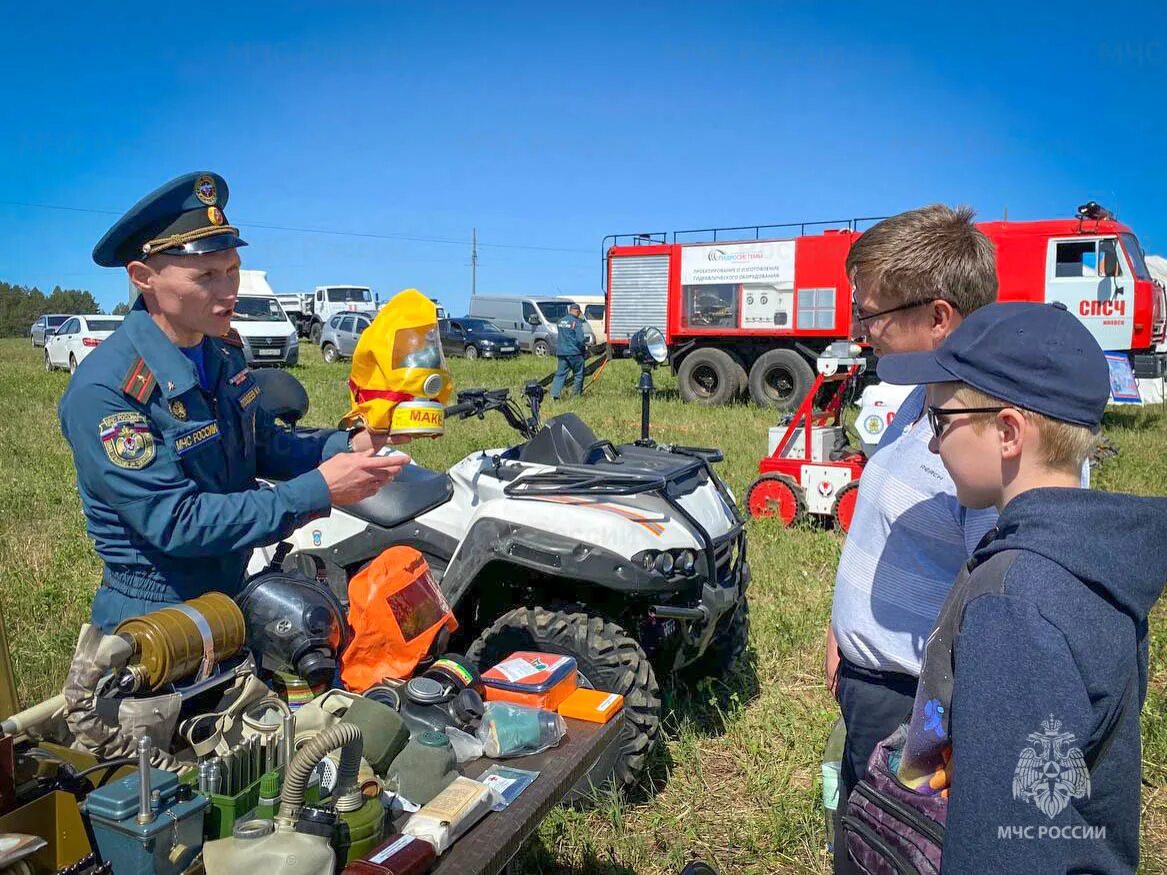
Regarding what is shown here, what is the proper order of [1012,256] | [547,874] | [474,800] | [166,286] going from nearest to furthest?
[474,800]
[166,286]
[547,874]
[1012,256]

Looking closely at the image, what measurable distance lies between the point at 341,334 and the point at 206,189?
2252 cm

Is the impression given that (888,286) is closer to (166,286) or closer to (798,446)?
(166,286)

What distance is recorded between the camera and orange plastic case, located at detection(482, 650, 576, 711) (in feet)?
7.27

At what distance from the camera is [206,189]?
231cm

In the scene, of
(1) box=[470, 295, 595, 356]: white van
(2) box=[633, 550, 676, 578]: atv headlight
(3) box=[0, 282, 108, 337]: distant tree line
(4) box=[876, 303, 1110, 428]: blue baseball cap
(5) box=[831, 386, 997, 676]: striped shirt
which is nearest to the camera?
(4) box=[876, 303, 1110, 428]: blue baseball cap

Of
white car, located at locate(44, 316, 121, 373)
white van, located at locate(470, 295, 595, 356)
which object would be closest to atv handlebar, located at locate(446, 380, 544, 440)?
white car, located at locate(44, 316, 121, 373)

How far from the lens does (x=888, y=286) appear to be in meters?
2.12

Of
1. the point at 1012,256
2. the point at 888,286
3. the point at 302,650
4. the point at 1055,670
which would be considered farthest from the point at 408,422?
the point at 1012,256

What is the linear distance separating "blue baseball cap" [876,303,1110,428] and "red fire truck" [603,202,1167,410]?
12471 millimetres

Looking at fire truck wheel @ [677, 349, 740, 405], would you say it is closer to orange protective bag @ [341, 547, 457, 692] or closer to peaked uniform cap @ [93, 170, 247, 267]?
orange protective bag @ [341, 547, 457, 692]

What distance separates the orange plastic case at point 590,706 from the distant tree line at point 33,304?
7553 cm

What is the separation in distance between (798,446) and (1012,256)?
300 inches

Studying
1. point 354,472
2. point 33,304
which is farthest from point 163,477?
point 33,304

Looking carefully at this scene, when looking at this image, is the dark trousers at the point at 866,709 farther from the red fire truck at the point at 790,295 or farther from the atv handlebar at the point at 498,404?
the red fire truck at the point at 790,295
